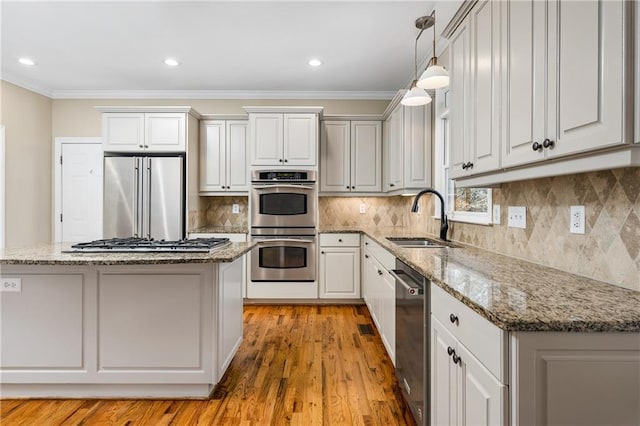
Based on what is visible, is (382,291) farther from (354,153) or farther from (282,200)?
(354,153)

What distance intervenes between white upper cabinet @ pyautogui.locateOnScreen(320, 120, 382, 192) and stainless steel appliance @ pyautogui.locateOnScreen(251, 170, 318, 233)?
363 mm

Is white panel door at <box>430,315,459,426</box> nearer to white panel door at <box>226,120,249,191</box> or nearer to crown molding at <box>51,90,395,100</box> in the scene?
white panel door at <box>226,120,249,191</box>

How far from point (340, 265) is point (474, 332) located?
3175mm

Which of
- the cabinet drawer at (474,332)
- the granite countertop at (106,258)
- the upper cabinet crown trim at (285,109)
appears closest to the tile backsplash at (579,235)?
the cabinet drawer at (474,332)

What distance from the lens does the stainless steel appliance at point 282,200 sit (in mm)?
4250

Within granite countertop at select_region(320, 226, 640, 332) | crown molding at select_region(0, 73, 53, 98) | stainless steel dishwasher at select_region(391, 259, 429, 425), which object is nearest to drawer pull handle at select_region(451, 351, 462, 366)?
granite countertop at select_region(320, 226, 640, 332)

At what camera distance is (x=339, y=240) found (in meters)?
4.30

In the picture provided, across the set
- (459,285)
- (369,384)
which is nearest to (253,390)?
(369,384)

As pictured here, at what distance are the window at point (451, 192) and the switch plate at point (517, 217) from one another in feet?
0.80

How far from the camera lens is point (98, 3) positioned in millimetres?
2699

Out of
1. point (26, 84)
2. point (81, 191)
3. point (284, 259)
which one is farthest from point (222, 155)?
point (26, 84)

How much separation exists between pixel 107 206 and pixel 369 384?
11.6ft

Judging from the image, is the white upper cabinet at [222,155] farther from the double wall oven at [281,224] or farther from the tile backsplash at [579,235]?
the tile backsplash at [579,235]

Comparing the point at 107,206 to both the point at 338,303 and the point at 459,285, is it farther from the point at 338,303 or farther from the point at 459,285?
the point at 459,285
